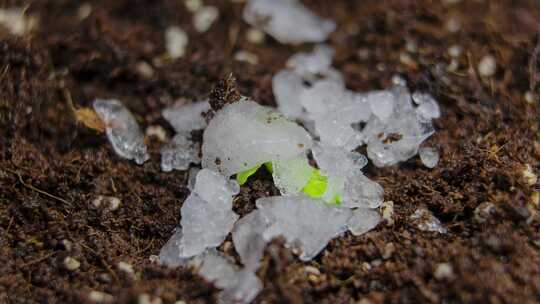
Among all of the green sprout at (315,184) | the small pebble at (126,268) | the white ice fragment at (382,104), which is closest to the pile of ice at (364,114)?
the white ice fragment at (382,104)

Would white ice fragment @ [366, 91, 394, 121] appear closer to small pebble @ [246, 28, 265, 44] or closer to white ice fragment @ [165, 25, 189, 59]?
small pebble @ [246, 28, 265, 44]

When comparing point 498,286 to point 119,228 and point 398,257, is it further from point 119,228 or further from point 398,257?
point 119,228

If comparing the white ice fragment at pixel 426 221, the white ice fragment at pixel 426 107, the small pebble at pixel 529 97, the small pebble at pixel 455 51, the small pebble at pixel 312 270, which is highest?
the small pebble at pixel 455 51

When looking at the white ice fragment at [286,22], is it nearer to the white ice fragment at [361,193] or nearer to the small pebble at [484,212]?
the white ice fragment at [361,193]

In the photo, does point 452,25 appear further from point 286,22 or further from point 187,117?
point 187,117

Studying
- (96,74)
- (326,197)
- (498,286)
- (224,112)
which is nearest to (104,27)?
(96,74)

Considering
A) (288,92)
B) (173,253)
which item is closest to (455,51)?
(288,92)

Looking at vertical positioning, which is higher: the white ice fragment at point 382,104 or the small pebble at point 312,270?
the white ice fragment at point 382,104
